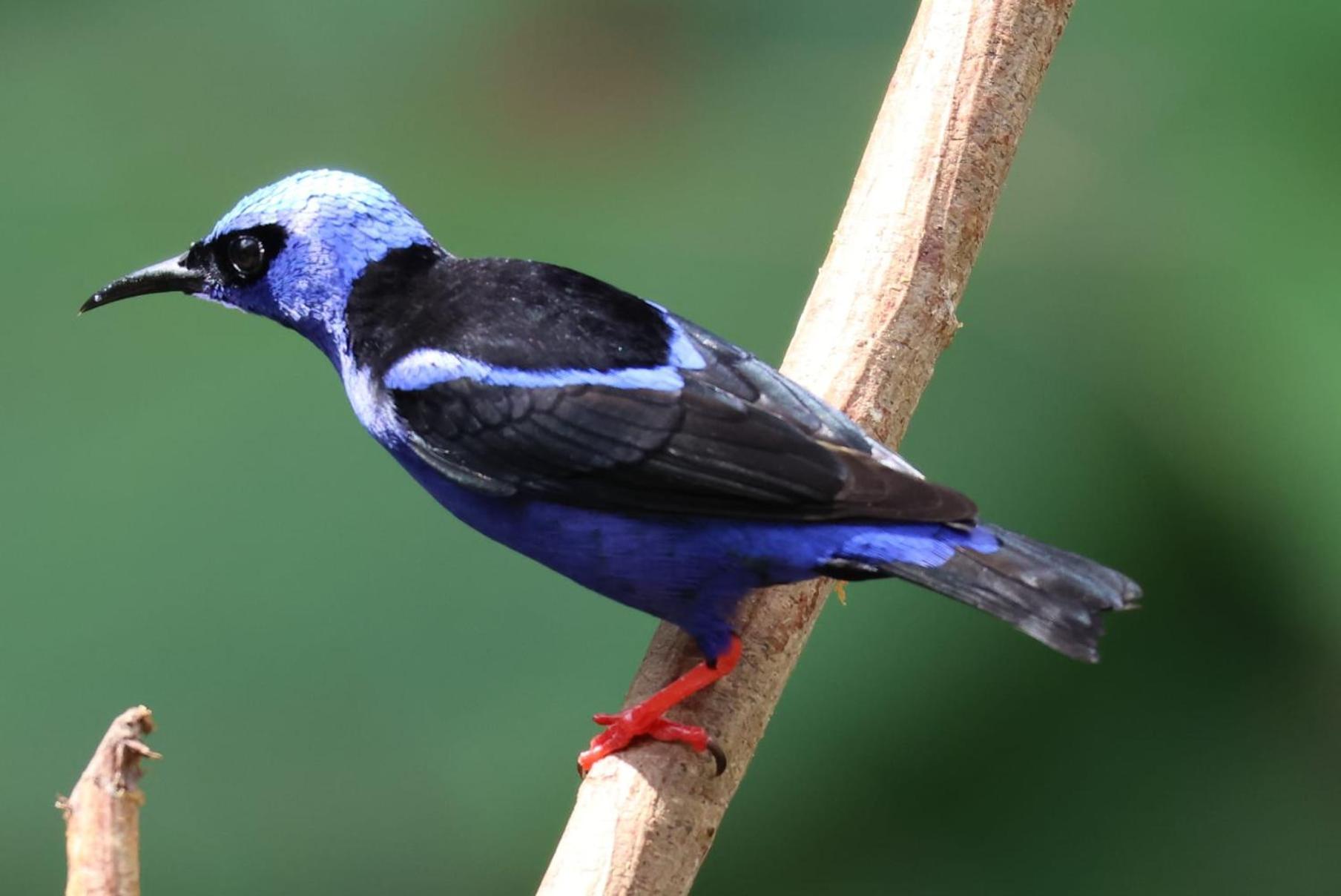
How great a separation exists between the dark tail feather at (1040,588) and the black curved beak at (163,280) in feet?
4.47

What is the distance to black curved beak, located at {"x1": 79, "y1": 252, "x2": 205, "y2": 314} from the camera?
9.85 ft

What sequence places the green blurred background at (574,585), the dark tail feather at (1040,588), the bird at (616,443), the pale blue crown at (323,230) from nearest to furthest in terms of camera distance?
the dark tail feather at (1040,588), the bird at (616,443), the pale blue crown at (323,230), the green blurred background at (574,585)

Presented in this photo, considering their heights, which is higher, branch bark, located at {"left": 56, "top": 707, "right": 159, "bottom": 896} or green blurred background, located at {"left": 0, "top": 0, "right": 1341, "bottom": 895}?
green blurred background, located at {"left": 0, "top": 0, "right": 1341, "bottom": 895}

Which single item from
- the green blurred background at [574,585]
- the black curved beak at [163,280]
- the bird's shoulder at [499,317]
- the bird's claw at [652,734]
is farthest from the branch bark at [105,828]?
the green blurred background at [574,585]

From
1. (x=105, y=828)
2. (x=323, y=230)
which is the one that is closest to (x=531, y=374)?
(x=323, y=230)

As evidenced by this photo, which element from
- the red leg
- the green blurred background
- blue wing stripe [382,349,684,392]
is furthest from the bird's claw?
the green blurred background

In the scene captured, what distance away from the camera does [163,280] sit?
3.02 m

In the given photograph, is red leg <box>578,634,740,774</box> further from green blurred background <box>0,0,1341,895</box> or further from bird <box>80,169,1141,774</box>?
green blurred background <box>0,0,1341,895</box>

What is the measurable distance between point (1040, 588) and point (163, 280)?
1637 mm

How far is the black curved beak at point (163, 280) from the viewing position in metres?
3.00

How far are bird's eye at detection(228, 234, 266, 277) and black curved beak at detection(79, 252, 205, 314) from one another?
10 cm

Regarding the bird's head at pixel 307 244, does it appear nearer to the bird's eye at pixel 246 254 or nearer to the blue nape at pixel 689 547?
the bird's eye at pixel 246 254

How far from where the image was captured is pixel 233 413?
13.4 feet

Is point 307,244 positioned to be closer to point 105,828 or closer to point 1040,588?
point 105,828
